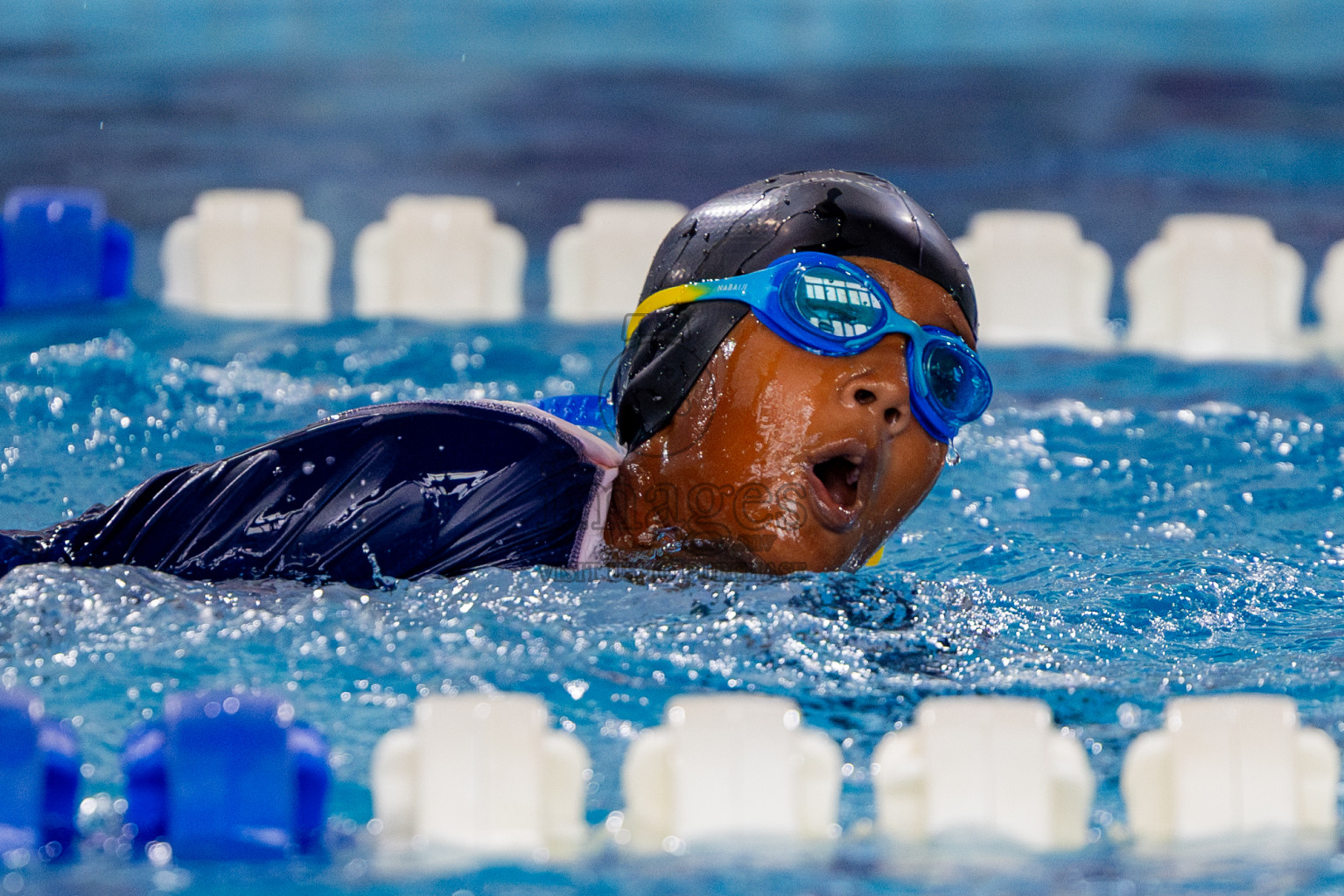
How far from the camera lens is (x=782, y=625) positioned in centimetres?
221

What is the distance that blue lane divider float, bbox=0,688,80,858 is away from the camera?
64.4 inches

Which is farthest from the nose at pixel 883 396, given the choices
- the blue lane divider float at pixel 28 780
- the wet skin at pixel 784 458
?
the blue lane divider float at pixel 28 780

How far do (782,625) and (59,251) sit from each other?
348 cm

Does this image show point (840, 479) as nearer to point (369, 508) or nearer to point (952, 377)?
point (952, 377)

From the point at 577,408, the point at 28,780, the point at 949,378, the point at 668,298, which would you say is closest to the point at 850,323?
the point at 949,378

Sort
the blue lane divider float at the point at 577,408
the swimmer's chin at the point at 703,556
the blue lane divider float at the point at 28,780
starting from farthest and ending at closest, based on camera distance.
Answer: the blue lane divider float at the point at 577,408 → the swimmer's chin at the point at 703,556 → the blue lane divider float at the point at 28,780

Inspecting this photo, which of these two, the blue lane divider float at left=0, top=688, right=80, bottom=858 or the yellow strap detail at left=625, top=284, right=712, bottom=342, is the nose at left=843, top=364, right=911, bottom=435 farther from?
the blue lane divider float at left=0, top=688, right=80, bottom=858

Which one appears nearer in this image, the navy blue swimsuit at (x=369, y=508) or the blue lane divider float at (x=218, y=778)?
the blue lane divider float at (x=218, y=778)

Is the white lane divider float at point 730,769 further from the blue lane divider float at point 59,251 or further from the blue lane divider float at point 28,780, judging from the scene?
the blue lane divider float at point 59,251

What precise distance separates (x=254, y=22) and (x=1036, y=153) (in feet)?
15.5

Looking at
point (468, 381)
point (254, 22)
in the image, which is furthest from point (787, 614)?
point (254, 22)

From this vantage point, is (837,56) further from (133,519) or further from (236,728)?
(236,728)

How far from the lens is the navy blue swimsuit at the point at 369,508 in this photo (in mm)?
2240

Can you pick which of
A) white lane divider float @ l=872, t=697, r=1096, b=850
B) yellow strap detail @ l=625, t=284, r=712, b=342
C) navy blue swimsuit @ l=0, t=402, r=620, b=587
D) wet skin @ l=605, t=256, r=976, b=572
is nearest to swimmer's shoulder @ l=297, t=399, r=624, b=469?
navy blue swimsuit @ l=0, t=402, r=620, b=587
